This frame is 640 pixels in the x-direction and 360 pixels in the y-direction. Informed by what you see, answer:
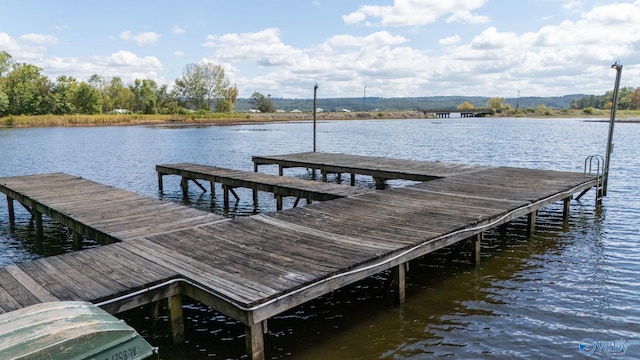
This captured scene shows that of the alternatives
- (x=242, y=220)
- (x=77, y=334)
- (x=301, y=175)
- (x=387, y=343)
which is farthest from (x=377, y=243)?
(x=301, y=175)

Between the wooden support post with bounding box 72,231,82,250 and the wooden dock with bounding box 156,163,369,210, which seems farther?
the wooden dock with bounding box 156,163,369,210

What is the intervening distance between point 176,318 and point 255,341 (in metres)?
1.48

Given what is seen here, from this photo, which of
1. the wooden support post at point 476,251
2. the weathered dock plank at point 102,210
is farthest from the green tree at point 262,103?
the wooden support post at point 476,251

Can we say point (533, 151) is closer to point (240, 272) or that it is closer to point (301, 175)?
point (301, 175)

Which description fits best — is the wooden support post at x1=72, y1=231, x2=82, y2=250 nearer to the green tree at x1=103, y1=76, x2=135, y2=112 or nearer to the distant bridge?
the green tree at x1=103, y1=76, x2=135, y2=112

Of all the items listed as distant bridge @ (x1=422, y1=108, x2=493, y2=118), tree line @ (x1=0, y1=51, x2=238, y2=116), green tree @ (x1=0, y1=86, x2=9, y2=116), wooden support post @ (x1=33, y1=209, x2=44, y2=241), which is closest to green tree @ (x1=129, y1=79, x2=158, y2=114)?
tree line @ (x1=0, y1=51, x2=238, y2=116)

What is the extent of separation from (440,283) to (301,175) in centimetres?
1563

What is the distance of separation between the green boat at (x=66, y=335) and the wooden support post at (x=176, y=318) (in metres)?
1.67

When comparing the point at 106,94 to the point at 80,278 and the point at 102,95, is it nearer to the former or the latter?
the point at 102,95

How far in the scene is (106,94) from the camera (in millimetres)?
103000

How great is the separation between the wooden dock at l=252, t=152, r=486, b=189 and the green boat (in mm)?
12360

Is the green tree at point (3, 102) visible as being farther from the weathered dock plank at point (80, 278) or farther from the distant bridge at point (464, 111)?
the distant bridge at point (464, 111)

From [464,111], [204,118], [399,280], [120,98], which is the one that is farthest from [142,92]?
[399,280]

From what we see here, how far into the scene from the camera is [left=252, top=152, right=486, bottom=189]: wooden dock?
644 inches
